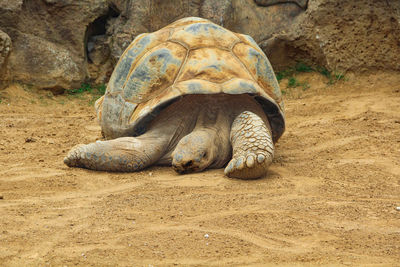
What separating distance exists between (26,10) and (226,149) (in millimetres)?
5160

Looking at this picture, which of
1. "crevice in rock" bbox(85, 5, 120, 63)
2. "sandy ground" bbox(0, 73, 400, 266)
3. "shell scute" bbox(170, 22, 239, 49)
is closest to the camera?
"sandy ground" bbox(0, 73, 400, 266)

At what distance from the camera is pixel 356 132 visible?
480 cm

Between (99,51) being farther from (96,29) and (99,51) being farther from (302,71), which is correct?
(302,71)

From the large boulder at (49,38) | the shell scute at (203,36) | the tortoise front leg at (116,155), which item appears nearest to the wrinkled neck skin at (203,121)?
the tortoise front leg at (116,155)

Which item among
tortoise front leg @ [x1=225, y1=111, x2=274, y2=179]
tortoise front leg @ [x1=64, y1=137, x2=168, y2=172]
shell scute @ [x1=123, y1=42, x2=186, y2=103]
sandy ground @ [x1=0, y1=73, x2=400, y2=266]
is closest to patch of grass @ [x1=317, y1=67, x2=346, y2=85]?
sandy ground @ [x1=0, y1=73, x2=400, y2=266]

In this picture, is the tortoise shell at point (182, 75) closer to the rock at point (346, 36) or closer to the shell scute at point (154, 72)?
the shell scute at point (154, 72)

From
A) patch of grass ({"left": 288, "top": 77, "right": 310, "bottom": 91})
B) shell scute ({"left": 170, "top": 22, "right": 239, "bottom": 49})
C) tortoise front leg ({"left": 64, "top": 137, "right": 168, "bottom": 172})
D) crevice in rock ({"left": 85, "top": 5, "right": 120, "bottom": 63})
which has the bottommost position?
tortoise front leg ({"left": 64, "top": 137, "right": 168, "bottom": 172})

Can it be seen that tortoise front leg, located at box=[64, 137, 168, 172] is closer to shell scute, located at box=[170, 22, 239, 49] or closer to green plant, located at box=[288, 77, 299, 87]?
shell scute, located at box=[170, 22, 239, 49]

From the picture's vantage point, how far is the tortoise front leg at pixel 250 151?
3268 mm

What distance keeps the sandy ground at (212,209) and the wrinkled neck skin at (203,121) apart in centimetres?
20

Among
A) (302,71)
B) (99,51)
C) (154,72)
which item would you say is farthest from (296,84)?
(154,72)

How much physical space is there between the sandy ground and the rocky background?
255 cm

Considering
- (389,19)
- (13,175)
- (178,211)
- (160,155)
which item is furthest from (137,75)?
(389,19)

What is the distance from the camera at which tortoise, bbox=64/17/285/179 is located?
11.6 ft
